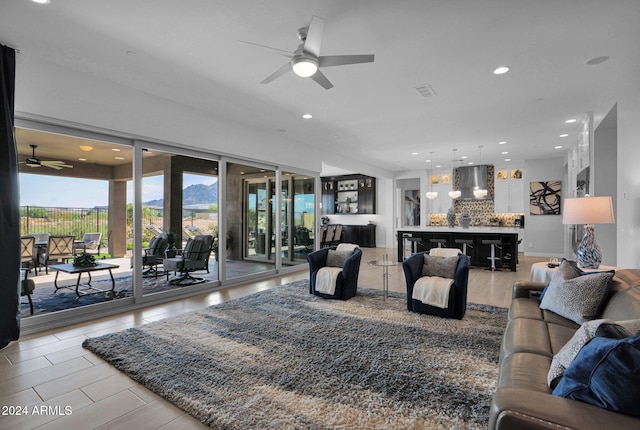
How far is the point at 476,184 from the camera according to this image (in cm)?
1109

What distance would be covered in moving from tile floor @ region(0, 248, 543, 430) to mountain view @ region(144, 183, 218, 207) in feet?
6.87

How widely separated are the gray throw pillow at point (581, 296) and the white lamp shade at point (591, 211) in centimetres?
111

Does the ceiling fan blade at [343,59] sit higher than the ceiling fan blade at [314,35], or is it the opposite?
the ceiling fan blade at [314,35]

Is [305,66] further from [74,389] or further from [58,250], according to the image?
[58,250]

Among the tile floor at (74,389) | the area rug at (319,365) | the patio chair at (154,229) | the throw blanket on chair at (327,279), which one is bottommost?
the tile floor at (74,389)

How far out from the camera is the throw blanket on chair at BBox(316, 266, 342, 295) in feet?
15.7

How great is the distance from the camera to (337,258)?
5266 mm

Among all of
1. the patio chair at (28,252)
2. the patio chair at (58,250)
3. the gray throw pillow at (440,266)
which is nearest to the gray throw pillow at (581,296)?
the gray throw pillow at (440,266)

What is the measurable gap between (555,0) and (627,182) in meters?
2.41

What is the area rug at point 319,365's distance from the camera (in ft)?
6.89

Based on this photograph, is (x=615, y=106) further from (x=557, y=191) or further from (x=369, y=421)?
(x=557, y=191)

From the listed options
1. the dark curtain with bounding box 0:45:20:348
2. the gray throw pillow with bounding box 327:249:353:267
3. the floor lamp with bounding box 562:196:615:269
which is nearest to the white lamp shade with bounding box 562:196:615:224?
the floor lamp with bounding box 562:196:615:269

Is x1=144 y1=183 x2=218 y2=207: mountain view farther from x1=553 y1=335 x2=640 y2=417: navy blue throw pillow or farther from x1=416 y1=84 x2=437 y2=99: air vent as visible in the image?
x1=553 y1=335 x2=640 y2=417: navy blue throw pillow

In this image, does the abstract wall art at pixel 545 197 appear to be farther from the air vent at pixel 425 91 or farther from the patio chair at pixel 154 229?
the patio chair at pixel 154 229
